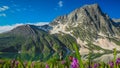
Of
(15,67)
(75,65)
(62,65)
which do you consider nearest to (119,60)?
(62,65)

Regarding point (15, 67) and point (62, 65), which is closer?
point (62, 65)

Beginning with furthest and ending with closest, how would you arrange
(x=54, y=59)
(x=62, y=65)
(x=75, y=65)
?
(x=62, y=65) → (x=54, y=59) → (x=75, y=65)

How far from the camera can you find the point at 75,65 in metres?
2.22

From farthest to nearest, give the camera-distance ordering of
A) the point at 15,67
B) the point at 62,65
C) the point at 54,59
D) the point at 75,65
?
the point at 15,67 → the point at 62,65 → the point at 54,59 → the point at 75,65

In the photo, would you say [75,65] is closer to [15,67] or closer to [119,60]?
[119,60]

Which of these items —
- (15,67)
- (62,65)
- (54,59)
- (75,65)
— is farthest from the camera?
A: (15,67)

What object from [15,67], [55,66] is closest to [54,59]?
[55,66]

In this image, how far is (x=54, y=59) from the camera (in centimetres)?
335

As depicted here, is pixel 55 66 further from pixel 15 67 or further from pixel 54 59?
pixel 15 67

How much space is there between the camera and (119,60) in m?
3.36

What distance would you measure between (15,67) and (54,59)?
145 cm

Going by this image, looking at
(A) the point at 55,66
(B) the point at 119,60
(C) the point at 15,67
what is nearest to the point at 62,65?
(A) the point at 55,66

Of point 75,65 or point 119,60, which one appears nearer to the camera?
point 75,65

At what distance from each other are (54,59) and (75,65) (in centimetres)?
115
